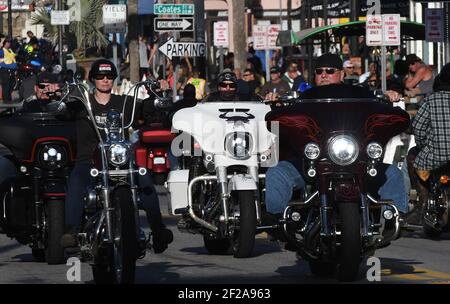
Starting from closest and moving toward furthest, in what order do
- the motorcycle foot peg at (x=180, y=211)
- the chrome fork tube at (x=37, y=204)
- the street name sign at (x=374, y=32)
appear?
the chrome fork tube at (x=37, y=204), the motorcycle foot peg at (x=180, y=211), the street name sign at (x=374, y=32)

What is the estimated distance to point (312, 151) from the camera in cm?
1131

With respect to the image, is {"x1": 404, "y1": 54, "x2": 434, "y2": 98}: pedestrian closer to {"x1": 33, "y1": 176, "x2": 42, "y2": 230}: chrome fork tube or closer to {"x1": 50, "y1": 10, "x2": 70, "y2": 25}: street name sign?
{"x1": 33, "y1": 176, "x2": 42, "y2": 230}: chrome fork tube

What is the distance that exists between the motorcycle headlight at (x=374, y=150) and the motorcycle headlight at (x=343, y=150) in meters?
0.16

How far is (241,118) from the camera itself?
13.6m

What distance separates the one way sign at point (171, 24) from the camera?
33.4 meters

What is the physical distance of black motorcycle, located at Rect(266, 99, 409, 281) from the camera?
11.0 m

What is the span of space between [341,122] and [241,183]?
2.04 meters

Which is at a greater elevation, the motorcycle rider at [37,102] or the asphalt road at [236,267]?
the motorcycle rider at [37,102]

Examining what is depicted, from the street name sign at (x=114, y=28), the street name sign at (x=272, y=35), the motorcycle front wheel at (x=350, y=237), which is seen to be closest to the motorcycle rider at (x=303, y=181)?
the motorcycle front wheel at (x=350, y=237)

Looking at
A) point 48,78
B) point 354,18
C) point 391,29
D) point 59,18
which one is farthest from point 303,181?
point 59,18

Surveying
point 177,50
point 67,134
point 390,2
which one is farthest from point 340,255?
point 390,2

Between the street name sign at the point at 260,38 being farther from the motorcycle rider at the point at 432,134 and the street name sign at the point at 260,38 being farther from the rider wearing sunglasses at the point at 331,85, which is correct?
the rider wearing sunglasses at the point at 331,85

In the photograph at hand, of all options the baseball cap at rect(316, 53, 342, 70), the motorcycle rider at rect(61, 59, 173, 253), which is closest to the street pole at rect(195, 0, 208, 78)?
the baseball cap at rect(316, 53, 342, 70)
